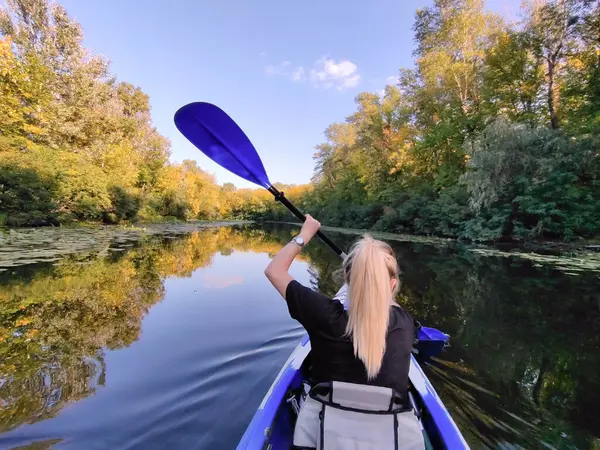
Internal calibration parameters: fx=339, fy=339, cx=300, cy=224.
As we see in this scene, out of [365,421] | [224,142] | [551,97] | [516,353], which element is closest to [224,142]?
[224,142]

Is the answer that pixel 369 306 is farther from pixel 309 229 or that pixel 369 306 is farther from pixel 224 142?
pixel 224 142

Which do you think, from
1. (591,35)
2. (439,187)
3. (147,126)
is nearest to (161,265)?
(591,35)

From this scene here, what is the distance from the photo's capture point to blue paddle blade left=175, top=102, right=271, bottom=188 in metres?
3.30

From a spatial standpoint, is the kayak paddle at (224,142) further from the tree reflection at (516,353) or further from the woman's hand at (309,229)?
the tree reflection at (516,353)

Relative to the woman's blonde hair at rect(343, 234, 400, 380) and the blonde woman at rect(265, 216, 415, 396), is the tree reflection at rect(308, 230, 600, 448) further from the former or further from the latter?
the woman's blonde hair at rect(343, 234, 400, 380)

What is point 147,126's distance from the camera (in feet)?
113

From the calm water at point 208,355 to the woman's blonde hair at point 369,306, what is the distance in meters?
1.55

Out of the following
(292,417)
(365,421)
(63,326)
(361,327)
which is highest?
(361,327)

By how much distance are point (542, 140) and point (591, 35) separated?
182 inches

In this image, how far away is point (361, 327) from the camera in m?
1.39

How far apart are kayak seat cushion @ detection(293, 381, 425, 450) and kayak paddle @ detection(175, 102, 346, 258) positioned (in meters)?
1.90

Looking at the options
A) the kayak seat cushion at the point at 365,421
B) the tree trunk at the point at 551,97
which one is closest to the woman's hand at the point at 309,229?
the kayak seat cushion at the point at 365,421

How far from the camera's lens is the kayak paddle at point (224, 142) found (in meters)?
3.30

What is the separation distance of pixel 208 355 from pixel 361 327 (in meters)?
2.93
